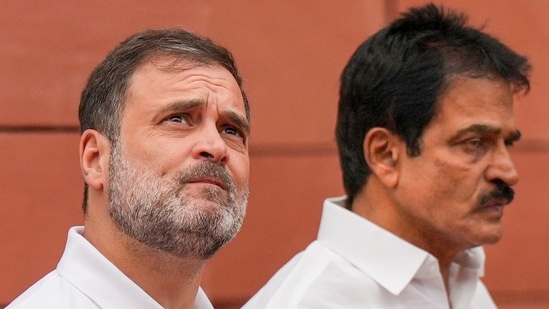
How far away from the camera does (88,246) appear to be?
7.89 ft

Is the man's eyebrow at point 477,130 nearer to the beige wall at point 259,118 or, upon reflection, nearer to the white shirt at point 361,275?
the white shirt at point 361,275

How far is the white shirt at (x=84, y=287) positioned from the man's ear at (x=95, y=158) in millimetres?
146

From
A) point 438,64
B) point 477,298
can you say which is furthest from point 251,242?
point 438,64

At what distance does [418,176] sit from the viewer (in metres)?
2.76

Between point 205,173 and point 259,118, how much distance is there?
1.46 meters

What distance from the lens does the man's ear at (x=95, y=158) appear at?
2.50 metres

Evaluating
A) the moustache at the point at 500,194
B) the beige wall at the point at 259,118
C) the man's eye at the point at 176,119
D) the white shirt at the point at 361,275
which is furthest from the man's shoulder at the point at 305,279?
the beige wall at the point at 259,118

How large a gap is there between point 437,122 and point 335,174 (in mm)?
1141

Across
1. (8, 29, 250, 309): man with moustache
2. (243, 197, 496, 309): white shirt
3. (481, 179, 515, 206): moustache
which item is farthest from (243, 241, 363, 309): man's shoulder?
(481, 179, 515, 206): moustache

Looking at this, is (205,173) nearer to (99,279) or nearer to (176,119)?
(176,119)

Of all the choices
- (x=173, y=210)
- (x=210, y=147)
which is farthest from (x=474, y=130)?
(x=173, y=210)

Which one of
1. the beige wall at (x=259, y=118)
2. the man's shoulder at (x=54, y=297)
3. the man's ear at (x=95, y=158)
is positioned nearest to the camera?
the man's shoulder at (x=54, y=297)

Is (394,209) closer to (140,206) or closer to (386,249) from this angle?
(386,249)

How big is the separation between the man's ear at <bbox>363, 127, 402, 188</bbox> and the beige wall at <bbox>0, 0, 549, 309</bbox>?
999 mm
